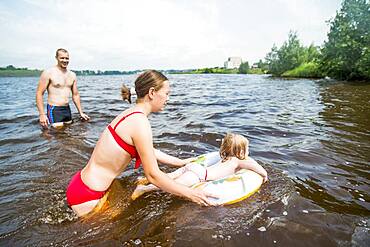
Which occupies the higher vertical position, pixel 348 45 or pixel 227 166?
pixel 348 45

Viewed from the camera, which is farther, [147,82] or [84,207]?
[84,207]

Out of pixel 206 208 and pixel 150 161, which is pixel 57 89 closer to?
pixel 150 161

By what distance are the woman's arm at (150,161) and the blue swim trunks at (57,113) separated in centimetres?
571

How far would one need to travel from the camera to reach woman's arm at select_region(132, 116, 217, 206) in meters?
2.72

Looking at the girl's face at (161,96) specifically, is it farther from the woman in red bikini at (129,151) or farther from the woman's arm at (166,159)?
the woman's arm at (166,159)

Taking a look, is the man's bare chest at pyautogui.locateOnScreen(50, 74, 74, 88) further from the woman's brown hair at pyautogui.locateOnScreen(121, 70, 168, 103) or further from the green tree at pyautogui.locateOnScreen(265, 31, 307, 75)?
the green tree at pyautogui.locateOnScreen(265, 31, 307, 75)

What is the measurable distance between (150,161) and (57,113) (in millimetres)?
5812

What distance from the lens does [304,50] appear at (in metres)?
65.4

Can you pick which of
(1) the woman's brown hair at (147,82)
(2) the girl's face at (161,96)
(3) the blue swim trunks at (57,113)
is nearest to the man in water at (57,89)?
(3) the blue swim trunks at (57,113)

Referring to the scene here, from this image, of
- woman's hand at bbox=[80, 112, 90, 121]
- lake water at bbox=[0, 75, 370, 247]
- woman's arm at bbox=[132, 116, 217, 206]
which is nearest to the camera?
woman's arm at bbox=[132, 116, 217, 206]

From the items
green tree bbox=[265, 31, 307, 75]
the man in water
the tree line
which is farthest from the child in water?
green tree bbox=[265, 31, 307, 75]

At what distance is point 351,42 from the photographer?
32.9 metres

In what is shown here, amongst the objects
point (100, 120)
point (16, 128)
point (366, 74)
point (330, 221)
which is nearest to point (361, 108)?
point (330, 221)

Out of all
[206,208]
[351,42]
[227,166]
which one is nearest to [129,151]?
[206,208]
